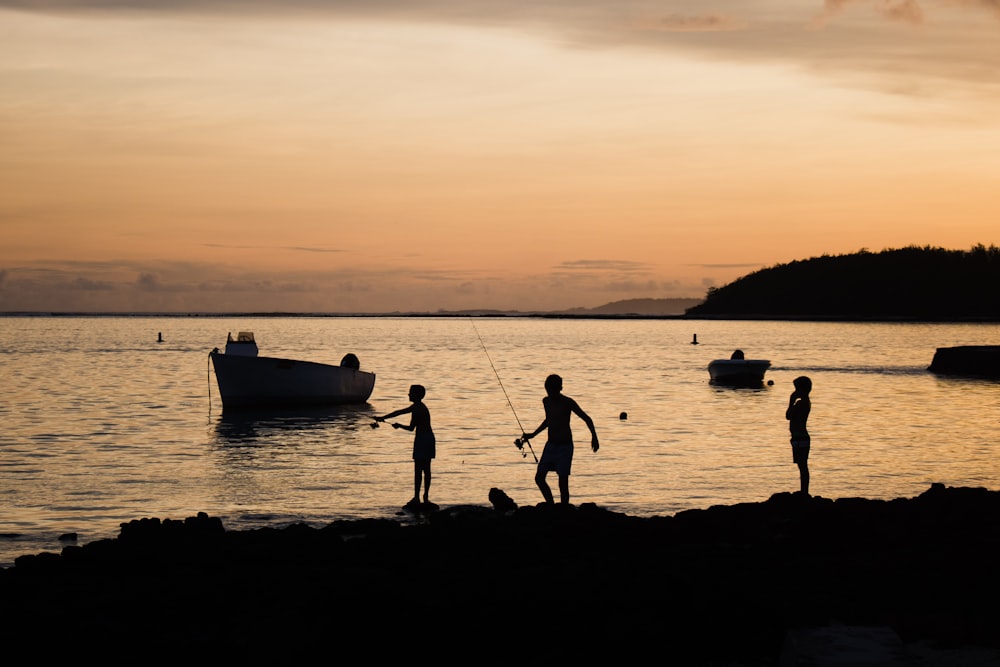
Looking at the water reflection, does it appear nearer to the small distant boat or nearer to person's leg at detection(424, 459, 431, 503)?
person's leg at detection(424, 459, 431, 503)

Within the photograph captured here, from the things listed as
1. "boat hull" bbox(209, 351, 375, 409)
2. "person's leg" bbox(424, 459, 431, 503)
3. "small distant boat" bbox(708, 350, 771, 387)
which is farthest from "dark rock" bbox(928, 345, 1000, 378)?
"person's leg" bbox(424, 459, 431, 503)

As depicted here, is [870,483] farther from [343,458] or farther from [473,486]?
[343,458]

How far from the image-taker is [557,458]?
50.5 ft

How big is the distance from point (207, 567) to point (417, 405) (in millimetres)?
5479

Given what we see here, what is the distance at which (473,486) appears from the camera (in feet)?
75.3

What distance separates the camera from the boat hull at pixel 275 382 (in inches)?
1663

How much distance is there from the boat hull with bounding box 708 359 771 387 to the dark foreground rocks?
143ft

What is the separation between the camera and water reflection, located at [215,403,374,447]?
114 feet

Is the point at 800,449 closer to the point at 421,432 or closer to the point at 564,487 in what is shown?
the point at 564,487

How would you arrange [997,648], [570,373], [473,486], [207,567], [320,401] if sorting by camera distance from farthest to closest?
[570,373]
[320,401]
[473,486]
[207,567]
[997,648]

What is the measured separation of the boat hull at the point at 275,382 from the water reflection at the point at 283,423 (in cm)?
40

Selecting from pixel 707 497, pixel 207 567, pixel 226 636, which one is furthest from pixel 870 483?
pixel 226 636

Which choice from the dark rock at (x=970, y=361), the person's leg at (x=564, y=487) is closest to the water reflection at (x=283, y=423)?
the person's leg at (x=564, y=487)

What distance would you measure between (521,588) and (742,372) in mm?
49669
